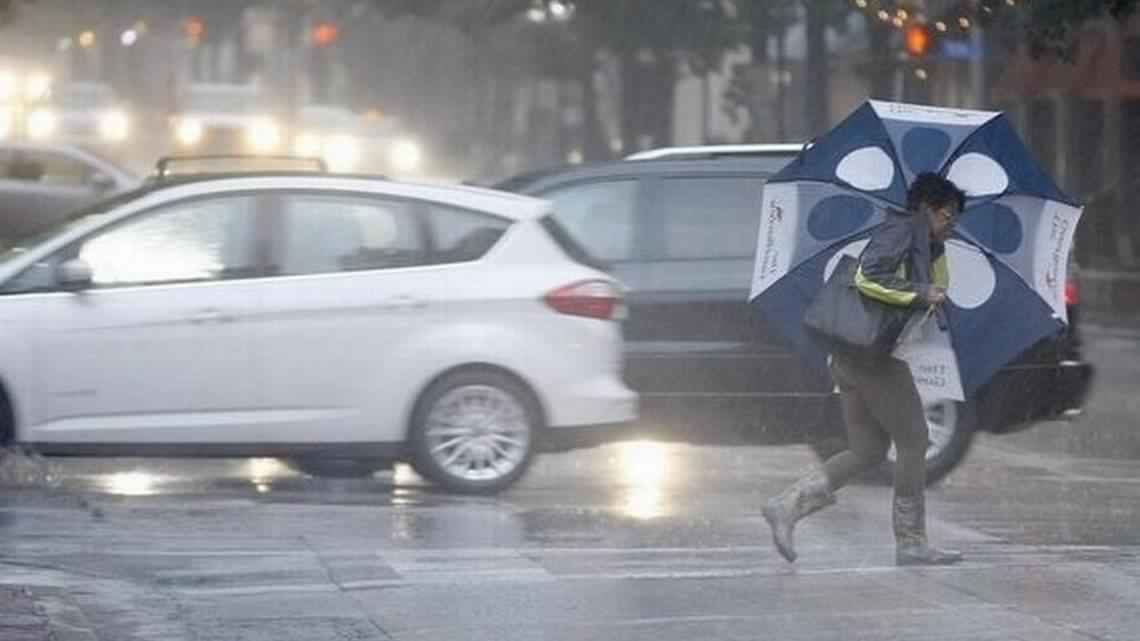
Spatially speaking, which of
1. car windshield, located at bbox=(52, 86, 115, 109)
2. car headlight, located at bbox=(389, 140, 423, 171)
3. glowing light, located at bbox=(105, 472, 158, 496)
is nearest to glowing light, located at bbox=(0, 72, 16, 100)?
car windshield, located at bbox=(52, 86, 115, 109)

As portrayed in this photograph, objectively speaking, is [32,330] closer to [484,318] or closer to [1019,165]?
[484,318]

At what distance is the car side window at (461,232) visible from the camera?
1405 centimetres

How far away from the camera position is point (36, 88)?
179ft

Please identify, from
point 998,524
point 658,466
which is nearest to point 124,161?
point 658,466

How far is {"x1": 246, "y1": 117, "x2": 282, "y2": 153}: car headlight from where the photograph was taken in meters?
42.7

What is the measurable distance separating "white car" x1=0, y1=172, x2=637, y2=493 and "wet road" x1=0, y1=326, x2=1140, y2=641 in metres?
0.31

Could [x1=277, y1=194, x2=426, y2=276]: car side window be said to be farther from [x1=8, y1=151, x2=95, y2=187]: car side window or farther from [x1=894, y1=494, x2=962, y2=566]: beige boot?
[x1=8, y1=151, x2=95, y2=187]: car side window

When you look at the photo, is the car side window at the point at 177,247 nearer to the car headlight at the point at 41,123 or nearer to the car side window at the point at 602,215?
the car side window at the point at 602,215

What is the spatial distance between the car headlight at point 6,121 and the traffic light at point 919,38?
74.8ft

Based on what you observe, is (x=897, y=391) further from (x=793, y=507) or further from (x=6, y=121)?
(x=6, y=121)

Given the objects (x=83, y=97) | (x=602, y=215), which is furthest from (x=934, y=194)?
(x=83, y=97)

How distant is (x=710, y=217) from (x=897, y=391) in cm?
418

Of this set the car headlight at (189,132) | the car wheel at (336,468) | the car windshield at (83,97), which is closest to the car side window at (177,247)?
the car wheel at (336,468)

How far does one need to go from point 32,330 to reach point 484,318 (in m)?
2.18
